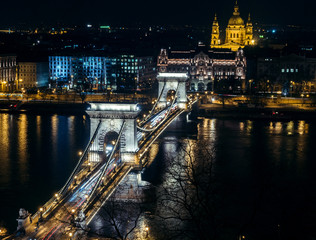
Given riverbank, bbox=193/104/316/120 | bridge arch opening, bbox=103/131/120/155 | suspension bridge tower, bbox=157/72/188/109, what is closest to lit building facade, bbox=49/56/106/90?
riverbank, bbox=193/104/316/120

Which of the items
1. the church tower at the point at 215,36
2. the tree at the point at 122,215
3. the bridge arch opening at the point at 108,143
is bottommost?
the tree at the point at 122,215

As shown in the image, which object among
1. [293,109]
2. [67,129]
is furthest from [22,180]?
[293,109]

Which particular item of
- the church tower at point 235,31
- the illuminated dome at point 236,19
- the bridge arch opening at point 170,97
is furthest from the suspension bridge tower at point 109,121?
the illuminated dome at point 236,19

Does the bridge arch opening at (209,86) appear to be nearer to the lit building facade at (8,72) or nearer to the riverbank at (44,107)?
the riverbank at (44,107)

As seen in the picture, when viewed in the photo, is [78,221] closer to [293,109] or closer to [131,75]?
[293,109]

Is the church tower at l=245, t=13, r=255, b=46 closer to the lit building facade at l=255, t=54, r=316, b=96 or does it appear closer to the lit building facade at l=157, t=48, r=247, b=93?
the lit building facade at l=157, t=48, r=247, b=93

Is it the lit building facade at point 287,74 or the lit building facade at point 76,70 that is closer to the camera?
the lit building facade at point 287,74

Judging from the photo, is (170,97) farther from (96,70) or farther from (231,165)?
(231,165)
